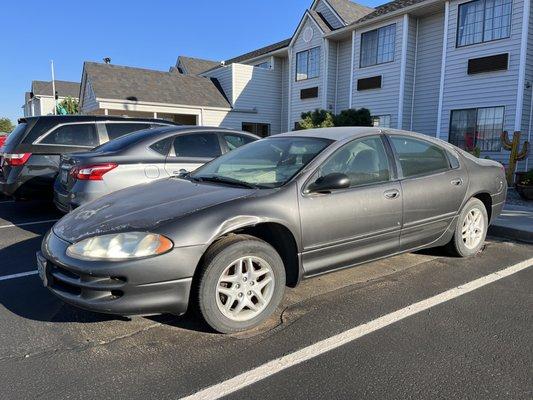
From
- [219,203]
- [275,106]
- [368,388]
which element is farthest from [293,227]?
[275,106]

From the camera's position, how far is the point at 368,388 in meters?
2.64

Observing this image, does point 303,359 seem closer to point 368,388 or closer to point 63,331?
point 368,388

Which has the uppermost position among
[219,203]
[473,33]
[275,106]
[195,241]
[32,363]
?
[473,33]

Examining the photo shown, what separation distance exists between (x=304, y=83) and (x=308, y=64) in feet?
3.01

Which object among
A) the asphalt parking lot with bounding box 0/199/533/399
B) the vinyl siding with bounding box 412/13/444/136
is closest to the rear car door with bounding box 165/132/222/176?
the asphalt parking lot with bounding box 0/199/533/399

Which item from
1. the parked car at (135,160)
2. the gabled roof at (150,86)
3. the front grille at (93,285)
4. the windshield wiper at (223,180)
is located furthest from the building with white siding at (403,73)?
the front grille at (93,285)

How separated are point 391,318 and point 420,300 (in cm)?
52

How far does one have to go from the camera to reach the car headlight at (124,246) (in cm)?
300

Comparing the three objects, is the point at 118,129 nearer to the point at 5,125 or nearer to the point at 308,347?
the point at 308,347

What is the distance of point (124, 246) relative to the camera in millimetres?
3033

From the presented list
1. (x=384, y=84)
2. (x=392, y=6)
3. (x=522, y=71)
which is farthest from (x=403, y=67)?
(x=522, y=71)

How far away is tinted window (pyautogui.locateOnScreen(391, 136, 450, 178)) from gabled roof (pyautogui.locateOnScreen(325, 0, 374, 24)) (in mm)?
16738

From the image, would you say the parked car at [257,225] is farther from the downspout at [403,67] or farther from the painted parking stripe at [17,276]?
the downspout at [403,67]

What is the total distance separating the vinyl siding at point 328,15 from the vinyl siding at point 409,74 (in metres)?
4.02
